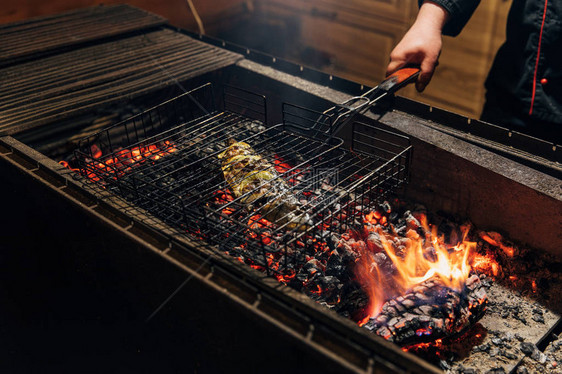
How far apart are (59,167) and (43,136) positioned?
152cm

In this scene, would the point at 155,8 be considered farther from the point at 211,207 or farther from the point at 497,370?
the point at 497,370

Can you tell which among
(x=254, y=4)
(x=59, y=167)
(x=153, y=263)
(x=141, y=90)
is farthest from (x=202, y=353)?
(x=254, y=4)

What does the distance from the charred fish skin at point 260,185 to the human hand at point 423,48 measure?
1.24 m

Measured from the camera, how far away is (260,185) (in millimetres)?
2861

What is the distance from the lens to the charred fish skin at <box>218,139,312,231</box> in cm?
263

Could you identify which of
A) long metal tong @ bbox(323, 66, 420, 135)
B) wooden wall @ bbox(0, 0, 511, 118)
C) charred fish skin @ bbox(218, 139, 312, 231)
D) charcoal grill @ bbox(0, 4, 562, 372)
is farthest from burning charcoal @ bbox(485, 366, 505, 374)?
wooden wall @ bbox(0, 0, 511, 118)

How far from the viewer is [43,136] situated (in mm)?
4199

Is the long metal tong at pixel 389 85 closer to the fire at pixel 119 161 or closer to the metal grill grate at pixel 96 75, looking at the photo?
the fire at pixel 119 161

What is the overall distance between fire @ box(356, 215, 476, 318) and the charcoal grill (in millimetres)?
327

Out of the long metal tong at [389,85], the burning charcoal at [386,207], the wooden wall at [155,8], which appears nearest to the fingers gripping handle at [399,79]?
the long metal tong at [389,85]

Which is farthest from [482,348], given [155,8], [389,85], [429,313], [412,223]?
[155,8]

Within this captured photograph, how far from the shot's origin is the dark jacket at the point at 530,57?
11.1ft

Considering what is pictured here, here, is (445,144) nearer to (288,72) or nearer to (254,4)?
(288,72)

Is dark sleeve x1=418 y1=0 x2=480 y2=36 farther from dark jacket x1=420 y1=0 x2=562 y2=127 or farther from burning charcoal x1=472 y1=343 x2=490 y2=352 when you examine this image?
burning charcoal x1=472 y1=343 x2=490 y2=352
